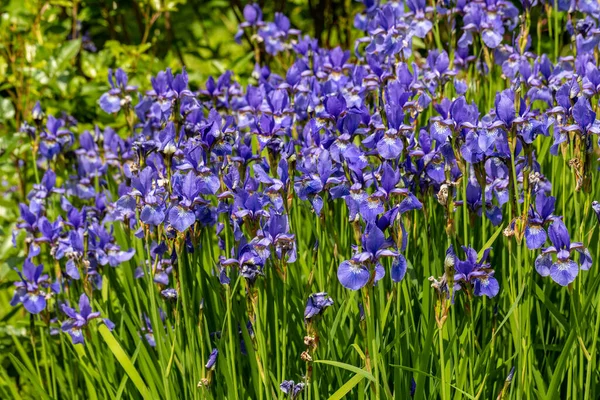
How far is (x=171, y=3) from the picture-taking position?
5246 millimetres

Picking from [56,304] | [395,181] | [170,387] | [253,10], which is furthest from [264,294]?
[253,10]

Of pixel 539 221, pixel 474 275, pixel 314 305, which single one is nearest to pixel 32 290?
pixel 314 305

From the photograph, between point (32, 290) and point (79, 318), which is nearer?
point (79, 318)

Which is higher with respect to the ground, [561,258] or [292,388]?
[561,258]

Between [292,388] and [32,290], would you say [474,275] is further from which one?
[32,290]

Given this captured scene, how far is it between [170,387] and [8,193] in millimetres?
2774

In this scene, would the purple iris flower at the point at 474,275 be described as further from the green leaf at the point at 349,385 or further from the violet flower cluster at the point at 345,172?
the green leaf at the point at 349,385

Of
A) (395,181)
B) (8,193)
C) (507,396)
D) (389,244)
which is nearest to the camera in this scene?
(389,244)

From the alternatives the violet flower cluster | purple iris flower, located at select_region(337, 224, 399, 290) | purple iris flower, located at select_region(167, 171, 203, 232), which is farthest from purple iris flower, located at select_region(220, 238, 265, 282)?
purple iris flower, located at select_region(337, 224, 399, 290)

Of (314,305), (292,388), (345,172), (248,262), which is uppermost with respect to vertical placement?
(345,172)

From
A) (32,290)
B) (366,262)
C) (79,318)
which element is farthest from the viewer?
(32,290)

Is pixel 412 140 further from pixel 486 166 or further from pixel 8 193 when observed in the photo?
pixel 8 193

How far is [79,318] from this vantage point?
114 inches

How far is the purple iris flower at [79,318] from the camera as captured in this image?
9.39 ft
